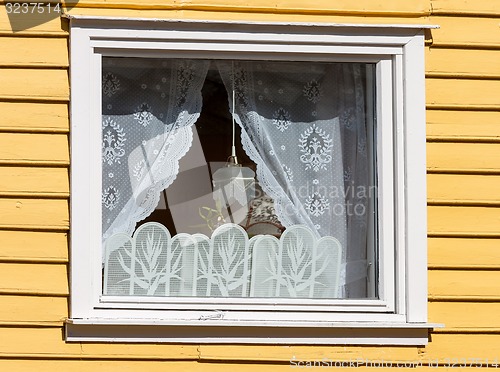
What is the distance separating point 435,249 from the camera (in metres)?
4.40

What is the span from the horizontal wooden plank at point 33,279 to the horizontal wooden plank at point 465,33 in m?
2.02

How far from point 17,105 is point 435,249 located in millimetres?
1999

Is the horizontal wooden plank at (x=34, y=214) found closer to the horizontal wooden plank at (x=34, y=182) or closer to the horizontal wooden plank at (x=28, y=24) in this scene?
the horizontal wooden plank at (x=34, y=182)

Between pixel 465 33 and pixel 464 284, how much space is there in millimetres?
1160

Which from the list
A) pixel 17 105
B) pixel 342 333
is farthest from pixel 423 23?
pixel 17 105

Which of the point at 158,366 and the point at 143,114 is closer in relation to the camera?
the point at 158,366

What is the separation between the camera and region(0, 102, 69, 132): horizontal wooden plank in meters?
4.31

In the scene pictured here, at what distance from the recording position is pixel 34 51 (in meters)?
4.34

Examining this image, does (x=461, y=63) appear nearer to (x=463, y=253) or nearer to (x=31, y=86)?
(x=463, y=253)

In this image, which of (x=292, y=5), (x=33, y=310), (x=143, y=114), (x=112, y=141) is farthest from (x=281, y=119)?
(x=33, y=310)

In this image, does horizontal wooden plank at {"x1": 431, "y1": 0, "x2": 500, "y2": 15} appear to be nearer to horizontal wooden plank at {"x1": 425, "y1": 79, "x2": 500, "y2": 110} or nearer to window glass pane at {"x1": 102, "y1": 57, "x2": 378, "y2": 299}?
horizontal wooden plank at {"x1": 425, "y1": 79, "x2": 500, "y2": 110}

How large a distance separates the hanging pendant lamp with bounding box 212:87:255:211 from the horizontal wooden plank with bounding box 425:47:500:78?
0.95 metres

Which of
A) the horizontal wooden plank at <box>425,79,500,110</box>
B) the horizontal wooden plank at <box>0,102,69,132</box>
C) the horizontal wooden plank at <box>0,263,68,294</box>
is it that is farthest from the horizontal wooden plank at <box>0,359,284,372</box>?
the horizontal wooden plank at <box>425,79,500,110</box>

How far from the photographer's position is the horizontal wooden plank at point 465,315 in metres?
4.39
